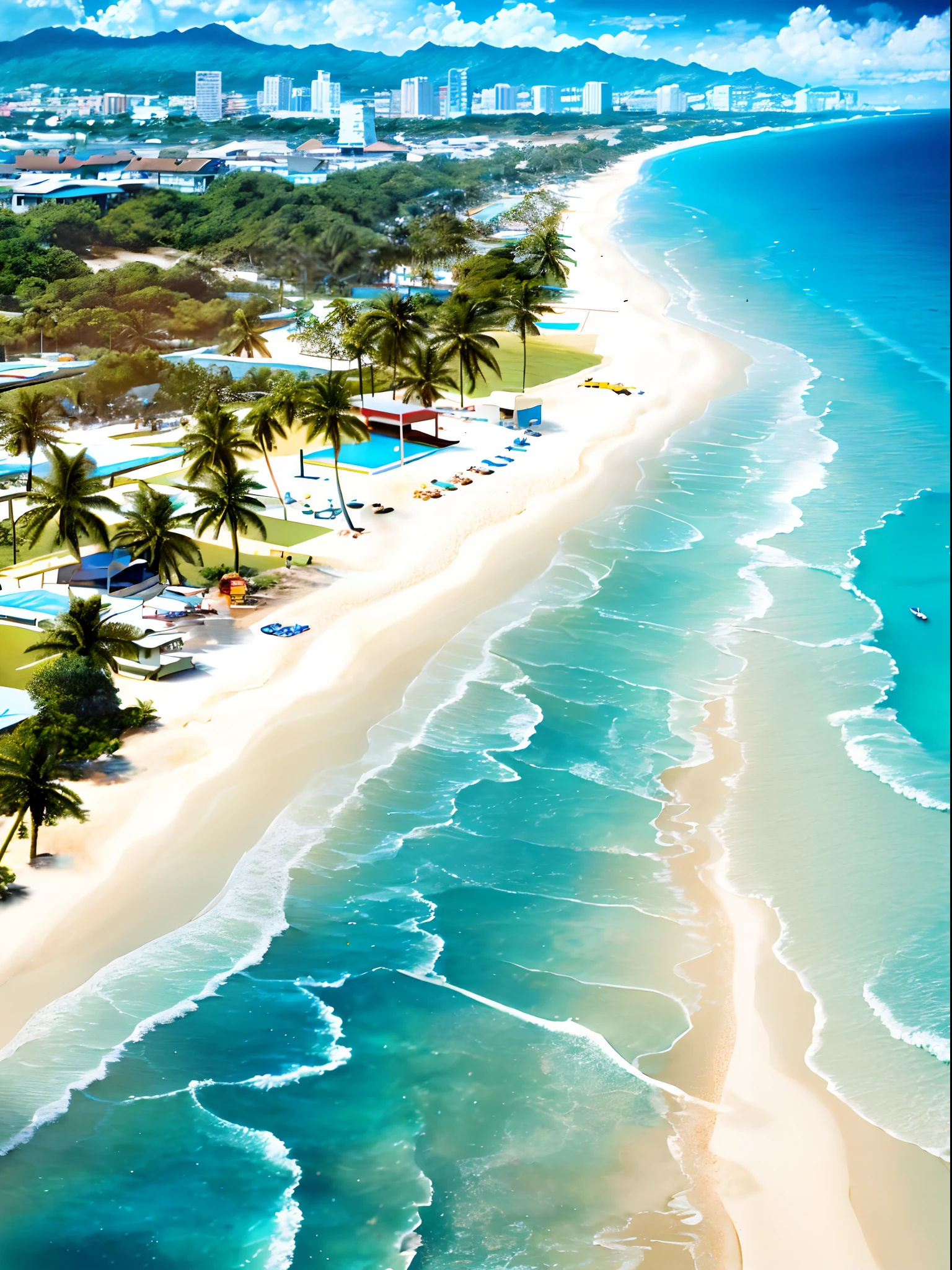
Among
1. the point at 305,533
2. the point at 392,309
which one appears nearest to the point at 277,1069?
the point at 305,533

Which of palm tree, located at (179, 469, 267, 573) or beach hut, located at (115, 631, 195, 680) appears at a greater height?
palm tree, located at (179, 469, 267, 573)

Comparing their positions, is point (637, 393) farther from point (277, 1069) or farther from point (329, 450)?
point (277, 1069)

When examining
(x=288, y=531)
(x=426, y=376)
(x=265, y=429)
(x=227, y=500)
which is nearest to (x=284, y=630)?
(x=227, y=500)

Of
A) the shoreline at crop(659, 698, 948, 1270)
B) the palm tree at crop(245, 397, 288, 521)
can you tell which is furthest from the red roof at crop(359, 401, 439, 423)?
the shoreline at crop(659, 698, 948, 1270)

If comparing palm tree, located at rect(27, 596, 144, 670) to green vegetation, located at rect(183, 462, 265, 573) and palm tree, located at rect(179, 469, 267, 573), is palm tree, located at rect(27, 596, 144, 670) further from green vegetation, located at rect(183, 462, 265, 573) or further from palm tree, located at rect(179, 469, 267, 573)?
palm tree, located at rect(179, 469, 267, 573)

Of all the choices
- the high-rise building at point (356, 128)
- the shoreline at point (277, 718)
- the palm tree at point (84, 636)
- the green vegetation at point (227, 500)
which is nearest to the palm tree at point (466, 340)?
the shoreline at point (277, 718)

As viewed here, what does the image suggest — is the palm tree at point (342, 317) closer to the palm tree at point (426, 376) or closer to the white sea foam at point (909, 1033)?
the palm tree at point (426, 376)
